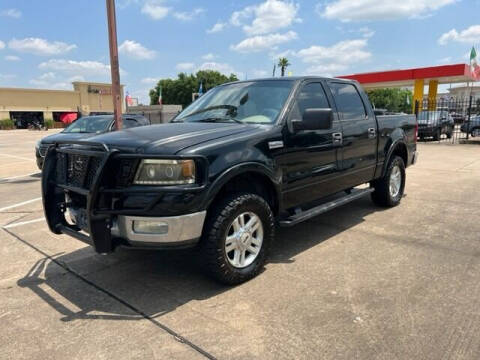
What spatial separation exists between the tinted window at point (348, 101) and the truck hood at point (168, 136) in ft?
5.45

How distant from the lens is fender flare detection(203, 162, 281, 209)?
10.7 ft

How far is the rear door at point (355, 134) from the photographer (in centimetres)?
506

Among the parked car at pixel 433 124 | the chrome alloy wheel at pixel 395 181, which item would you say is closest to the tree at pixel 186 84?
the parked car at pixel 433 124

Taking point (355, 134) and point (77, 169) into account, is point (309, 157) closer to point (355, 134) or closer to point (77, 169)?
point (355, 134)

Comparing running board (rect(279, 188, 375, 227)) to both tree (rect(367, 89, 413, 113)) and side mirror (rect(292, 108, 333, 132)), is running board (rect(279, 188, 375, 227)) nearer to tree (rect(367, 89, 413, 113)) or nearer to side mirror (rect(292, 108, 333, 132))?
side mirror (rect(292, 108, 333, 132))

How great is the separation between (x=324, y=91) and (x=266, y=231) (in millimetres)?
2017

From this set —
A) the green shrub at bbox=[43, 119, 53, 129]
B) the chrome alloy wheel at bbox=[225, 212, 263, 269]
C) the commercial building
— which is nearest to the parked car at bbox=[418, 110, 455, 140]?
the chrome alloy wheel at bbox=[225, 212, 263, 269]

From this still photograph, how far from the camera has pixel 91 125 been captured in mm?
10594

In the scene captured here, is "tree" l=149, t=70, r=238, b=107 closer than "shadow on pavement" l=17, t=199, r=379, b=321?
No

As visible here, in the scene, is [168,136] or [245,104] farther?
[245,104]

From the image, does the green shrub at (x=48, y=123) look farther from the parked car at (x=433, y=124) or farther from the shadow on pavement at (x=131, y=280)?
the shadow on pavement at (x=131, y=280)

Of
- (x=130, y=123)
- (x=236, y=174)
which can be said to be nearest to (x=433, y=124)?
(x=130, y=123)

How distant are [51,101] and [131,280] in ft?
215

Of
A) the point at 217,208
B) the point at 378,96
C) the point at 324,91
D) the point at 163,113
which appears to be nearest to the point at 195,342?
the point at 217,208
